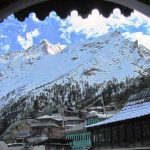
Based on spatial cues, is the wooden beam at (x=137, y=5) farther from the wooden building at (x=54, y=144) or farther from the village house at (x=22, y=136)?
the village house at (x=22, y=136)

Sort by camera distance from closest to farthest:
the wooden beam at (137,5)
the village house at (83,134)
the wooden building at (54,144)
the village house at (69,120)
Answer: the wooden beam at (137,5), the wooden building at (54,144), the village house at (83,134), the village house at (69,120)

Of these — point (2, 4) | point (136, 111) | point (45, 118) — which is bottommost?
point (2, 4)

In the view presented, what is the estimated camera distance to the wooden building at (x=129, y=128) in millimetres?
20733

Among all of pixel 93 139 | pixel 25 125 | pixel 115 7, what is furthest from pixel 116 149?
pixel 25 125

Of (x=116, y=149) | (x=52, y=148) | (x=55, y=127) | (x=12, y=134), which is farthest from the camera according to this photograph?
(x=12, y=134)

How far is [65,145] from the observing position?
41.3m

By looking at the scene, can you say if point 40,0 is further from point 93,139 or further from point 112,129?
point 93,139

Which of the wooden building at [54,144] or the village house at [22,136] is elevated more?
the village house at [22,136]

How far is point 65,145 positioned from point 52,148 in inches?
55.0

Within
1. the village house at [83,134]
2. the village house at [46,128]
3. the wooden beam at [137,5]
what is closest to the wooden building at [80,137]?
the village house at [83,134]

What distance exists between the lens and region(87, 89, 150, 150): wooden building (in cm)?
2073

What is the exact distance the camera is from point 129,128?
22.4 meters

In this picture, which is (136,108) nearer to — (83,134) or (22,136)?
(83,134)

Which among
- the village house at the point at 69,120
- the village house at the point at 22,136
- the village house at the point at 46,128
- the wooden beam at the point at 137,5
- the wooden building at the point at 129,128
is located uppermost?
the village house at the point at 69,120
